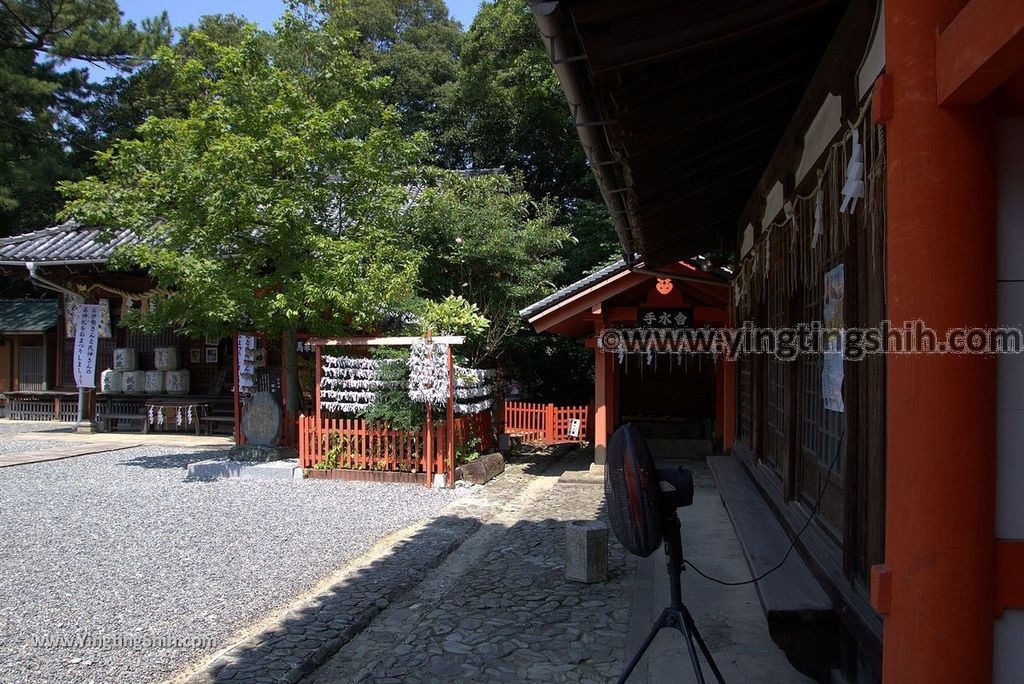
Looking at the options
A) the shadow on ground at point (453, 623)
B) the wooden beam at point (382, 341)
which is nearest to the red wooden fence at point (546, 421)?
the wooden beam at point (382, 341)

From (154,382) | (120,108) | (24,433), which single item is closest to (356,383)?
(154,382)

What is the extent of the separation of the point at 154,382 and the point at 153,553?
36.5ft

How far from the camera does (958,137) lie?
2.23 meters

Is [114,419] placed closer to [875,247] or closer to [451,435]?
[451,435]

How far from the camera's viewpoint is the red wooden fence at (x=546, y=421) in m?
14.6

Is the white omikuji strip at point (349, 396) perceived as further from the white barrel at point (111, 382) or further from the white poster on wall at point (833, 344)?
the white barrel at point (111, 382)

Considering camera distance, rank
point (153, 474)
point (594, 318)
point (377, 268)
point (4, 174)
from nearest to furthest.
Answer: point (377, 268), point (153, 474), point (594, 318), point (4, 174)

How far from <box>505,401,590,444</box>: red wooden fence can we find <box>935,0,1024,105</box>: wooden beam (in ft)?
41.0

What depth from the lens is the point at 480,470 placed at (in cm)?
1126

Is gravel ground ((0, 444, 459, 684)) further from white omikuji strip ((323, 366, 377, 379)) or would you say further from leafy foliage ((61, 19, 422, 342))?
leafy foliage ((61, 19, 422, 342))

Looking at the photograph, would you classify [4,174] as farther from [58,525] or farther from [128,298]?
[58,525]

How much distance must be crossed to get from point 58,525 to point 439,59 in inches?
845

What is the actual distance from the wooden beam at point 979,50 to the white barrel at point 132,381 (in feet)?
59.0

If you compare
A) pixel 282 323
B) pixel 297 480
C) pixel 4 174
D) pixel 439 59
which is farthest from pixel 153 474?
pixel 439 59
